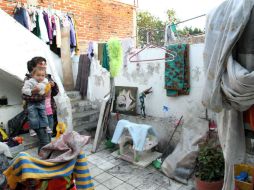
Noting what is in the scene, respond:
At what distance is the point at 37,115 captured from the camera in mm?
3543

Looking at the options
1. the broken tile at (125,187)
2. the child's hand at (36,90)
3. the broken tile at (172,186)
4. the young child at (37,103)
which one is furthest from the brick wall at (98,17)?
the broken tile at (172,186)

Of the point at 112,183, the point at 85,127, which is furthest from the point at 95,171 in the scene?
the point at 85,127

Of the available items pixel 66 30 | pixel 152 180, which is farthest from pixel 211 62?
pixel 66 30

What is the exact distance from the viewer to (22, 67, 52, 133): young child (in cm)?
333

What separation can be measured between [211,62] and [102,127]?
3.34 meters

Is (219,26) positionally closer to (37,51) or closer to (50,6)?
(37,51)

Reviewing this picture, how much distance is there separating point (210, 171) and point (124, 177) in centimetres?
127

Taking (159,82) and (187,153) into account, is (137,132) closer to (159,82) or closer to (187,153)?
(187,153)

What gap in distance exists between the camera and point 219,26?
1399 millimetres

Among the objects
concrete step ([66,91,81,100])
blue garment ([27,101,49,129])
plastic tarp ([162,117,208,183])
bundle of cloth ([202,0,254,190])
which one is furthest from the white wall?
bundle of cloth ([202,0,254,190])

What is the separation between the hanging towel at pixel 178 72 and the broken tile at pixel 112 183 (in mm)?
1741

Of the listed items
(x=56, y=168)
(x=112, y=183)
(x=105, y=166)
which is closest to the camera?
(x=56, y=168)

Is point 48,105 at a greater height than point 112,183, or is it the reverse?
point 48,105

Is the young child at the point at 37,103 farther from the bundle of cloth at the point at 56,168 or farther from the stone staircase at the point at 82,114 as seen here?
the bundle of cloth at the point at 56,168
